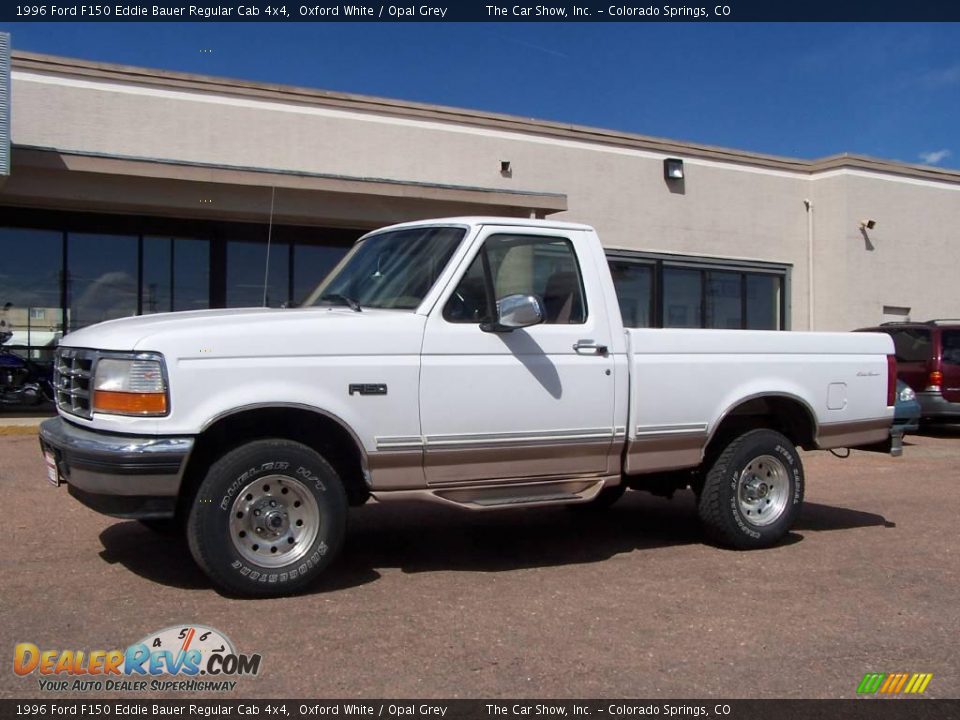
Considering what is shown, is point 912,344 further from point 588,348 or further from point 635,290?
point 588,348

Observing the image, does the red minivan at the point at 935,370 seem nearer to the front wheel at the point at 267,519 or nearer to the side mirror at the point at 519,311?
the side mirror at the point at 519,311

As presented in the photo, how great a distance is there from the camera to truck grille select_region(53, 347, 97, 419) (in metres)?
Result: 4.93

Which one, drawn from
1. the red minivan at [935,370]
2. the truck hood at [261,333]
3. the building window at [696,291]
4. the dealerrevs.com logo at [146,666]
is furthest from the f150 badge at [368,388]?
the building window at [696,291]

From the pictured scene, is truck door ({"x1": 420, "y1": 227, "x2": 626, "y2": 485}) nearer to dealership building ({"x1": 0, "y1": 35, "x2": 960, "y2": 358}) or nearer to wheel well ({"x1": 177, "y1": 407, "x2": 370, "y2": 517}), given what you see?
wheel well ({"x1": 177, "y1": 407, "x2": 370, "y2": 517})

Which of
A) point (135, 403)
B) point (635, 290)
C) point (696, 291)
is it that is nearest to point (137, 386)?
point (135, 403)

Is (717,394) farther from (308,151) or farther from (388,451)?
(308,151)

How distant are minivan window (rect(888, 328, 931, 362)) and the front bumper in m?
12.0

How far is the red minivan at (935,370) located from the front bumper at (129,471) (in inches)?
455

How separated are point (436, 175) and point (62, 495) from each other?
31.7ft

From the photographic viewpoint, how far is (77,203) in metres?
13.5

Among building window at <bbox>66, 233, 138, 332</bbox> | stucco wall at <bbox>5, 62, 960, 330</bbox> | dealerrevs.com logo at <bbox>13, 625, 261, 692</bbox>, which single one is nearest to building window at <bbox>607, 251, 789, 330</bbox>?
stucco wall at <bbox>5, 62, 960, 330</bbox>

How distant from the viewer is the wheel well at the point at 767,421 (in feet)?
21.7

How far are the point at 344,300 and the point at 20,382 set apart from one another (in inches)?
385

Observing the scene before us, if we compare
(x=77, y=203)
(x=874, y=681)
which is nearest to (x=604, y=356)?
(x=874, y=681)
